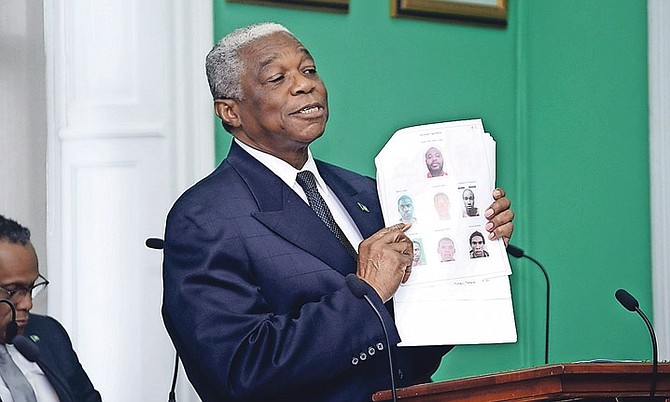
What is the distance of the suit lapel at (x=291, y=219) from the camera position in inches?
103

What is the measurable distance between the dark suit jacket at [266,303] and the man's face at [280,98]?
0.07 m

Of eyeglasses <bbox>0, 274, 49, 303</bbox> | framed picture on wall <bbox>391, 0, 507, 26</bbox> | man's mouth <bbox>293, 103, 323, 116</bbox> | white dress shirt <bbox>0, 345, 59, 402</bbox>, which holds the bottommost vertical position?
white dress shirt <bbox>0, 345, 59, 402</bbox>

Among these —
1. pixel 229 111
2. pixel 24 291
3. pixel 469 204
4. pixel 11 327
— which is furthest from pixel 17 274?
pixel 469 204

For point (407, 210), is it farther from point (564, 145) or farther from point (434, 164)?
point (564, 145)

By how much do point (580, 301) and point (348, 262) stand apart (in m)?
2.00

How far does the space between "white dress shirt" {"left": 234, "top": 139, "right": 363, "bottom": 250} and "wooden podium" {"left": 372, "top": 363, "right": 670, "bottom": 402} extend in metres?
0.63

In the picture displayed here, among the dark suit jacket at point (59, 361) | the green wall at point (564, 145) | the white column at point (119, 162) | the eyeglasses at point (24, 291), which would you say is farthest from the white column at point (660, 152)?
the eyeglasses at point (24, 291)

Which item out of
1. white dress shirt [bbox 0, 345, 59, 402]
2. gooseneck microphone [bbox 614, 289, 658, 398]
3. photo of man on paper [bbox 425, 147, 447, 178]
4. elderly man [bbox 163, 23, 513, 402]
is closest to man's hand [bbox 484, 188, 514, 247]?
elderly man [bbox 163, 23, 513, 402]

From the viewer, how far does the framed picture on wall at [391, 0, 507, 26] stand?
13.8 ft

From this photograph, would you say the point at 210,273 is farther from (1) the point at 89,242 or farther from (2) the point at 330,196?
(1) the point at 89,242

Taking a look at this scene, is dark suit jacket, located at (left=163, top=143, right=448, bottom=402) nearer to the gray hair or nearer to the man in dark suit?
the gray hair

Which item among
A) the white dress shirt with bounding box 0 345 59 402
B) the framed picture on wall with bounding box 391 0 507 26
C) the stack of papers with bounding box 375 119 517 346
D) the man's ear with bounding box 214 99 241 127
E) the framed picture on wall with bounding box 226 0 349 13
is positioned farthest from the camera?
the framed picture on wall with bounding box 391 0 507 26

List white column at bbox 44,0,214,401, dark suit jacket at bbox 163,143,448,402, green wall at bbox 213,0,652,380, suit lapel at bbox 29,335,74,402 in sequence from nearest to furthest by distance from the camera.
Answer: dark suit jacket at bbox 163,143,448,402 → suit lapel at bbox 29,335,74,402 → white column at bbox 44,0,214,401 → green wall at bbox 213,0,652,380

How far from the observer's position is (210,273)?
2.50 m
